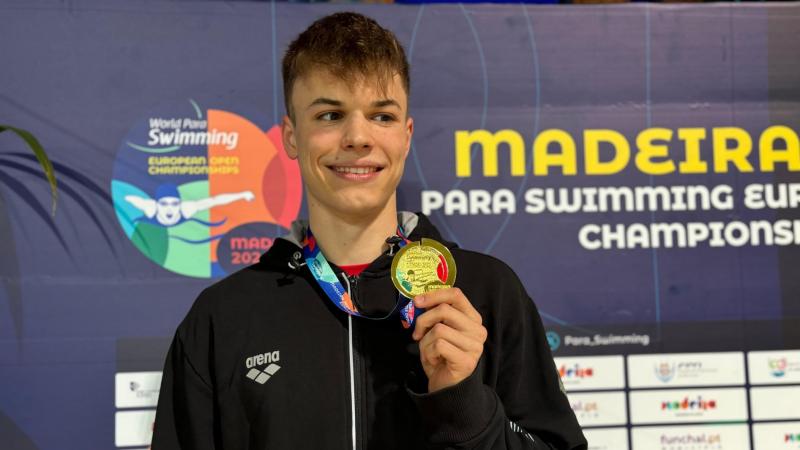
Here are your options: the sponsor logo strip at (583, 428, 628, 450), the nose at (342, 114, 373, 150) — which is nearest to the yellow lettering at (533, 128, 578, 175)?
the sponsor logo strip at (583, 428, 628, 450)

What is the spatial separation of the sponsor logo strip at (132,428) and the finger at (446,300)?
1.59 meters

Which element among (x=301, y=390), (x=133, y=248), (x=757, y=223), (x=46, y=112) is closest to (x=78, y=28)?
(x=46, y=112)

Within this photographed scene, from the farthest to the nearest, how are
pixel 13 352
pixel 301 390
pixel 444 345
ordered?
pixel 13 352
pixel 301 390
pixel 444 345

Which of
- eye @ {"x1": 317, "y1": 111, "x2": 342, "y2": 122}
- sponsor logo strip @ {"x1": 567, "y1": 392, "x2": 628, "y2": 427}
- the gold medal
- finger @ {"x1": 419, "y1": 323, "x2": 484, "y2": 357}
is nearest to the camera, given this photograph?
finger @ {"x1": 419, "y1": 323, "x2": 484, "y2": 357}

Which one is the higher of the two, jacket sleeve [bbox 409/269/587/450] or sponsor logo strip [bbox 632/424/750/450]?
jacket sleeve [bbox 409/269/587/450]

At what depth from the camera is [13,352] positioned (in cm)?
261

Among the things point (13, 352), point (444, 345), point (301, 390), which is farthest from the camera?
point (13, 352)

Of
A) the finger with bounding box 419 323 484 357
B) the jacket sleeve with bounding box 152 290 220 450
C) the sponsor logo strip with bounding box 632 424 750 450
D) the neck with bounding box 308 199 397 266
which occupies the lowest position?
the sponsor logo strip with bounding box 632 424 750 450

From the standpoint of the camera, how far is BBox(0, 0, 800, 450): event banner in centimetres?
265

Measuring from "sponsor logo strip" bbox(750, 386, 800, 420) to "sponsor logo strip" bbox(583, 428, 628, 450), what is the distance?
17.8 inches

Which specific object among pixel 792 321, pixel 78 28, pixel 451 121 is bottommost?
pixel 792 321

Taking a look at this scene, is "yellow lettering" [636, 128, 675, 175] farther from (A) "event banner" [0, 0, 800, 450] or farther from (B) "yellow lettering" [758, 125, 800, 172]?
(B) "yellow lettering" [758, 125, 800, 172]

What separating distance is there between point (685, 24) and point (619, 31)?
23cm

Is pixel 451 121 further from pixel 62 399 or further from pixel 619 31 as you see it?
pixel 62 399
